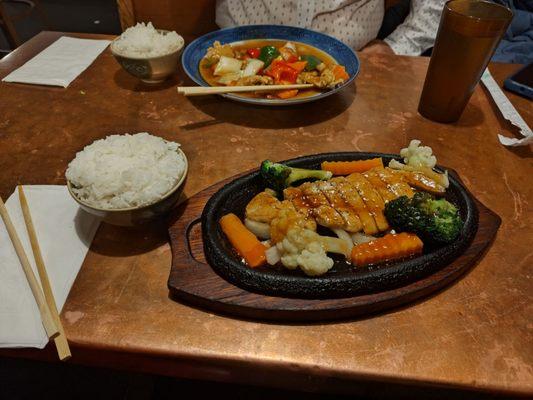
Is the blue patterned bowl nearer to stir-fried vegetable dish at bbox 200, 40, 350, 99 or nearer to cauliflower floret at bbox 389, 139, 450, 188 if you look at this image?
stir-fried vegetable dish at bbox 200, 40, 350, 99

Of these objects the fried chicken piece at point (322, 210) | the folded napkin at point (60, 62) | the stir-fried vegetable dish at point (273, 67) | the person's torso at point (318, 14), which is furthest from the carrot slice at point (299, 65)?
the folded napkin at point (60, 62)

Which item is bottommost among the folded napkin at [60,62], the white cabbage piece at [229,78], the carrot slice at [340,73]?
the folded napkin at [60,62]

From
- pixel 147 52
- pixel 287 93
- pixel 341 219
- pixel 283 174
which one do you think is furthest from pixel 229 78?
pixel 341 219

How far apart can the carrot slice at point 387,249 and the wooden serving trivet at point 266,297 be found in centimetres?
10

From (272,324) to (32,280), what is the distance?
694 millimetres

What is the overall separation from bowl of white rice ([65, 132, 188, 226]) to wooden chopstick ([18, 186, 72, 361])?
0.20 metres

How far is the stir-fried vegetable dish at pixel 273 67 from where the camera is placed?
6.34 ft

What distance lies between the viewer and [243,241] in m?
1.18

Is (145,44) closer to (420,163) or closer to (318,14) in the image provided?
(318,14)

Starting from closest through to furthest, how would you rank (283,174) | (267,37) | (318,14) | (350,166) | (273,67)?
(283,174) < (350,166) < (273,67) < (267,37) < (318,14)

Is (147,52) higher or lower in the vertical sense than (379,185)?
higher

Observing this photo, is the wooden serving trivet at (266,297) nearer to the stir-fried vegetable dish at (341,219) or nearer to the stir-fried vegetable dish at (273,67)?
the stir-fried vegetable dish at (341,219)

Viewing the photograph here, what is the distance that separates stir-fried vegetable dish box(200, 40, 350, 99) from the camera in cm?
193

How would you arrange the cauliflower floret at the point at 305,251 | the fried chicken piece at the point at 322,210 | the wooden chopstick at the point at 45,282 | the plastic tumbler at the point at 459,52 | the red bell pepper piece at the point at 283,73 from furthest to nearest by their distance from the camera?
1. the red bell pepper piece at the point at 283,73
2. the plastic tumbler at the point at 459,52
3. the fried chicken piece at the point at 322,210
4. the cauliflower floret at the point at 305,251
5. the wooden chopstick at the point at 45,282
